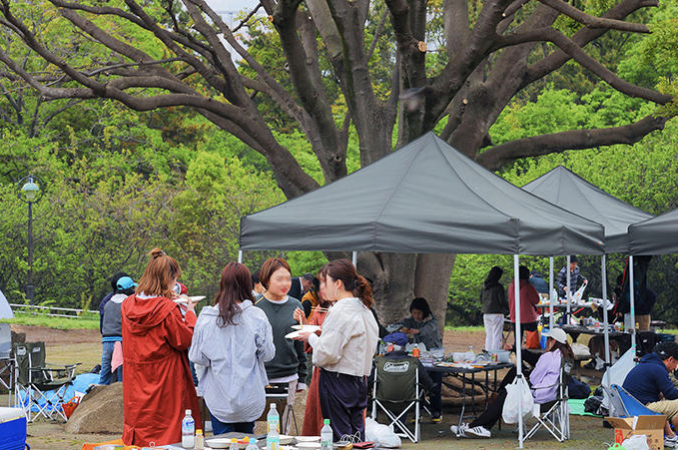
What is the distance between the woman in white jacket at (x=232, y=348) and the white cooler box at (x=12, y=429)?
213cm

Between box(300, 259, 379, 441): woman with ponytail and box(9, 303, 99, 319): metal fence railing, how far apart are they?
23.7 m

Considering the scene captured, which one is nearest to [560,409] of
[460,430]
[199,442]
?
[460,430]

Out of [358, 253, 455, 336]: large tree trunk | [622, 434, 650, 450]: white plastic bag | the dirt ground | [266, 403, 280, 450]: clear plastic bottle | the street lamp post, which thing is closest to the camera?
[266, 403, 280, 450]: clear plastic bottle

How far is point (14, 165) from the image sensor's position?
37.3 metres

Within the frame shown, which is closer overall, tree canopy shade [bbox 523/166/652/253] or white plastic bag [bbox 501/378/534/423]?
white plastic bag [bbox 501/378/534/423]

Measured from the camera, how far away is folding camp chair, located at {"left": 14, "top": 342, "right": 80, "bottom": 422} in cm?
1136

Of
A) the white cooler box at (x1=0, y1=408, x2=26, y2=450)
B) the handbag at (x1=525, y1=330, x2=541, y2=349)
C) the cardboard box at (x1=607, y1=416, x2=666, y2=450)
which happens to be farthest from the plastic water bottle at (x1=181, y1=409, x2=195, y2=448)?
the handbag at (x1=525, y1=330, x2=541, y2=349)

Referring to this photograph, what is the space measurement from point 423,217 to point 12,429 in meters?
4.49

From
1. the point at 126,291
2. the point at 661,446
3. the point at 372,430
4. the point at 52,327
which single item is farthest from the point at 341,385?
the point at 52,327

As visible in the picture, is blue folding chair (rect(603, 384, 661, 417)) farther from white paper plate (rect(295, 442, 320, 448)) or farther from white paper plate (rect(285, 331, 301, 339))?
white paper plate (rect(295, 442, 320, 448))

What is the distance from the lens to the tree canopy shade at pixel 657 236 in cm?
1022

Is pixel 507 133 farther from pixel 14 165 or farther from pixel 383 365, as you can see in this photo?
pixel 383 365

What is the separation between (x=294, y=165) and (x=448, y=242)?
6491 mm

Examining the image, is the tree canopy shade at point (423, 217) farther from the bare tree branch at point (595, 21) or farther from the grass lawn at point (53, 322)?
the grass lawn at point (53, 322)
